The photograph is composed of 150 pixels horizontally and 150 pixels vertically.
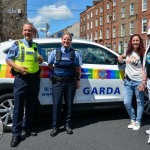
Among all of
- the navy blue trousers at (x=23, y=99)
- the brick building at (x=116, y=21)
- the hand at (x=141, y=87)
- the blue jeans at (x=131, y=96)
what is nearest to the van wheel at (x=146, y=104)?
the blue jeans at (x=131, y=96)

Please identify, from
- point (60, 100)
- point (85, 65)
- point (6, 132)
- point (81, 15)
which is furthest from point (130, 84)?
point (81, 15)

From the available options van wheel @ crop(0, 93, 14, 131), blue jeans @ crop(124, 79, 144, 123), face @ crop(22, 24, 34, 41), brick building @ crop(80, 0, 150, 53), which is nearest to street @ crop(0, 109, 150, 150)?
van wheel @ crop(0, 93, 14, 131)

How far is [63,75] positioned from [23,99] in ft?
2.58

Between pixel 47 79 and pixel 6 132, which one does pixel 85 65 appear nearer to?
pixel 47 79

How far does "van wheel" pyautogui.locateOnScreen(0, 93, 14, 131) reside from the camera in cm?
489

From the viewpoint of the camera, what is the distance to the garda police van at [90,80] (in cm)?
499

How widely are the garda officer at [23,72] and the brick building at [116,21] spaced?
99.9 feet

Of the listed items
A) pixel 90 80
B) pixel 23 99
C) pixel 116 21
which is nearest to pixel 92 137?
pixel 90 80

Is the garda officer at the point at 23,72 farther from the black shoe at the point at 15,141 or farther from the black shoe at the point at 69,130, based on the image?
the black shoe at the point at 69,130

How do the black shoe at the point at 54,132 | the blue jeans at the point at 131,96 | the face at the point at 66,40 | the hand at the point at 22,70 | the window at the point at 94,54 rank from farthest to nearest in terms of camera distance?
1. the window at the point at 94,54
2. the blue jeans at the point at 131,96
3. the black shoe at the point at 54,132
4. the face at the point at 66,40
5. the hand at the point at 22,70

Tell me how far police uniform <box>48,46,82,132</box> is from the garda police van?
280 mm

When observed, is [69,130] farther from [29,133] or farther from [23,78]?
[23,78]

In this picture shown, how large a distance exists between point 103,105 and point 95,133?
0.68 metres

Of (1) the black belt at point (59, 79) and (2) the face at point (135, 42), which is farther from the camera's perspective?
(2) the face at point (135, 42)
